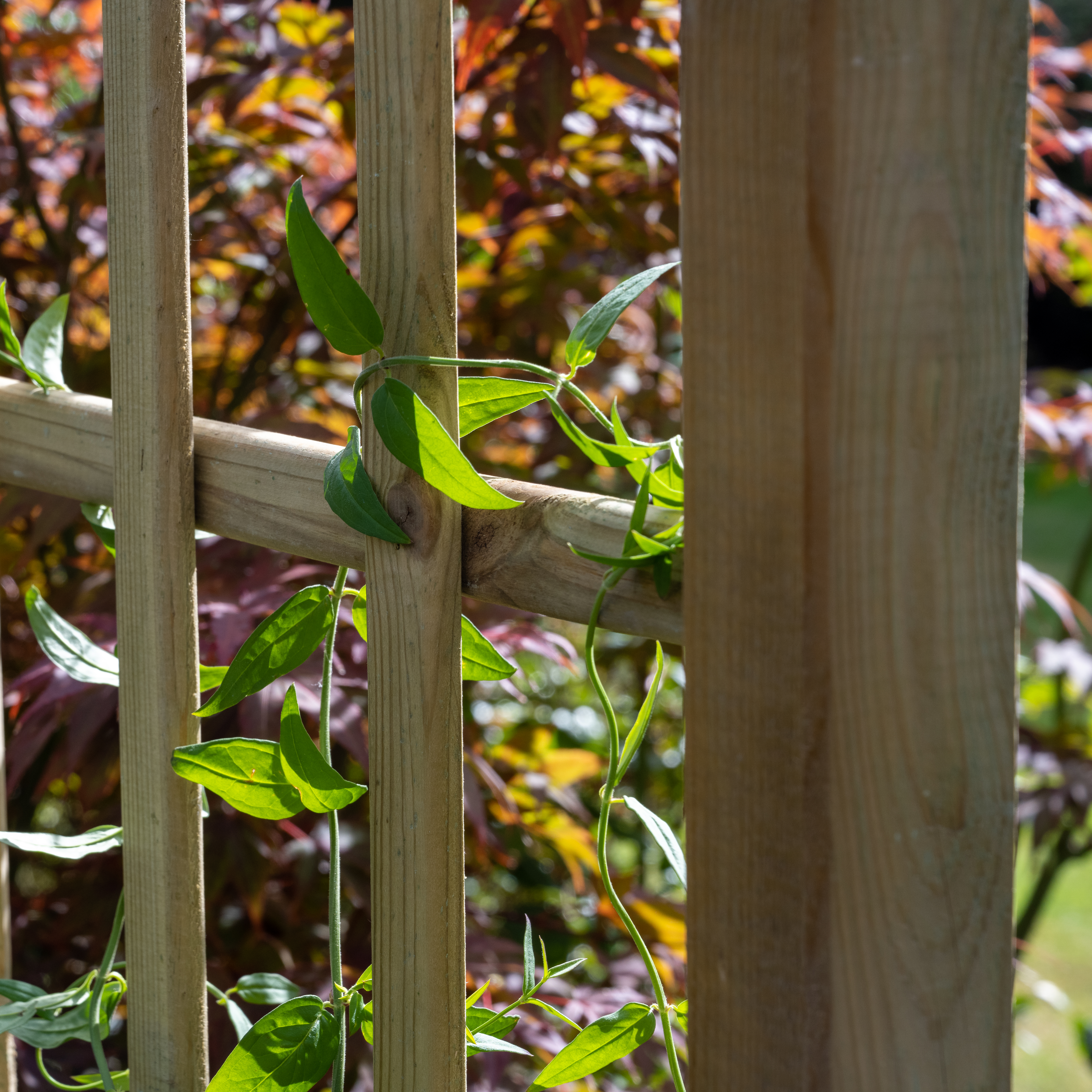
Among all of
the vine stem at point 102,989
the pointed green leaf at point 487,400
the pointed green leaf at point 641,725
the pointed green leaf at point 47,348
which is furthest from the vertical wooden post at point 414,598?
the pointed green leaf at point 47,348

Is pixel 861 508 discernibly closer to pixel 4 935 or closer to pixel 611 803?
pixel 611 803

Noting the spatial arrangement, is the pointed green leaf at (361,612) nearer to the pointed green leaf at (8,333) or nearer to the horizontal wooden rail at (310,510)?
the horizontal wooden rail at (310,510)

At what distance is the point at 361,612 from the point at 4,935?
1.65 feet

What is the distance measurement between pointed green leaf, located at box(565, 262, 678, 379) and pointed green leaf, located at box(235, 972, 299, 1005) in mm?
524

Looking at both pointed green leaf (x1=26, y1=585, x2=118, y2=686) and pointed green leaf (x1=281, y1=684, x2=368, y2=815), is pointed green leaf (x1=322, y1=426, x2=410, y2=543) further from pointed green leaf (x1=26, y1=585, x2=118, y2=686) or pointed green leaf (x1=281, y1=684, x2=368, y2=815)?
pointed green leaf (x1=26, y1=585, x2=118, y2=686)

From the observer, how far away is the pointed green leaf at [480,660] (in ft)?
2.24

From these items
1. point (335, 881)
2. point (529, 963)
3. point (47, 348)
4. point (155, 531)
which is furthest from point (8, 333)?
point (529, 963)

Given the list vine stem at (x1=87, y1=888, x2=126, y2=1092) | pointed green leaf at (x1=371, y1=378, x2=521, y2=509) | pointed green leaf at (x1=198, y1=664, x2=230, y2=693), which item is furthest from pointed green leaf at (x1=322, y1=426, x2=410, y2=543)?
vine stem at (x1=87, y1=888, x2=126, y2=1092)

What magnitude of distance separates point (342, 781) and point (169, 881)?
0.21 m

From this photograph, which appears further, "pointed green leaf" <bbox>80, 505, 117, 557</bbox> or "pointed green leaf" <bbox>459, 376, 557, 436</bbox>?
"pointed green leaf" <bbox>80, 505, 117, 557</bbox>

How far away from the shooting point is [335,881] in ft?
2.33

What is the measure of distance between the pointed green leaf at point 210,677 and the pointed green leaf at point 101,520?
0.13 meters

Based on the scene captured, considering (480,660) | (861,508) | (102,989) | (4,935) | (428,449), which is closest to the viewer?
(861,508)

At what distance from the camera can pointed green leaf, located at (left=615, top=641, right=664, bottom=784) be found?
0.58 m
